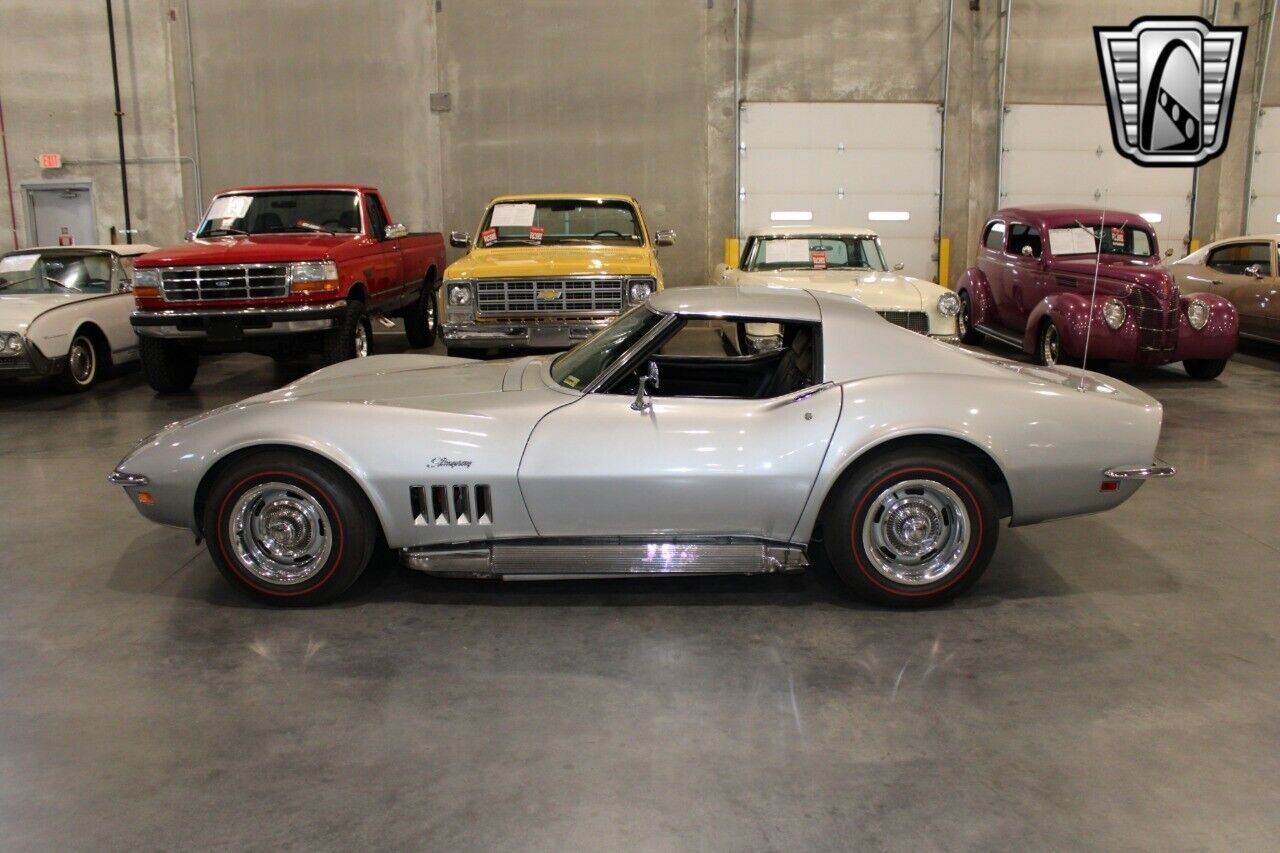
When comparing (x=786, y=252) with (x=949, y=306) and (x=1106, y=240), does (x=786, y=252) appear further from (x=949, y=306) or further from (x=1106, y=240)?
(x=1106, y=240)

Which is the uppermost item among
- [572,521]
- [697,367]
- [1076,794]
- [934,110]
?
[934,110]

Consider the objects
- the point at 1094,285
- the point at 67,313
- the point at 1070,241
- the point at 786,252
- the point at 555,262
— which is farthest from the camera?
the point at 1070,241

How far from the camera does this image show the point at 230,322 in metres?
8.88

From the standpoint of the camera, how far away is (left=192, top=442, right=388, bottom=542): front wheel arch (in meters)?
4.08

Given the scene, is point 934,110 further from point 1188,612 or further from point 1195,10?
point 1188,612

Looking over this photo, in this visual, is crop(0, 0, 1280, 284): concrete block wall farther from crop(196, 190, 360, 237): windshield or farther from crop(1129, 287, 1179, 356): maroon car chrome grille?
crop(1129, 287, 1179, 356): maroon car chrome grille

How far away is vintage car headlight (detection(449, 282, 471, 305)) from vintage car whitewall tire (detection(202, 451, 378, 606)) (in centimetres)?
515

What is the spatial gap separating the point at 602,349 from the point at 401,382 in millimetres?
942

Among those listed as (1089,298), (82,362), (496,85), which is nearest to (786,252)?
(1089,298)

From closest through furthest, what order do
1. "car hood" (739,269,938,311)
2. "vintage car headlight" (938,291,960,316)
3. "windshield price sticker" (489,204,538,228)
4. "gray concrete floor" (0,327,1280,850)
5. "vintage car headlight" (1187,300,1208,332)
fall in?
1. "gray concrete floor" (0,327,1280,850)
2. "vintage car headlight" (938,291,960,316)
3. "car hood" (739,269,938,311)
4. "vintage car headlight" (1187,300,1208,332)
5. "windshield price sticker" (489,204,538,228)

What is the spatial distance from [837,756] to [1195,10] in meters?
17.1

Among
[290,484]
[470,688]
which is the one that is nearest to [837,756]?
[470,688]

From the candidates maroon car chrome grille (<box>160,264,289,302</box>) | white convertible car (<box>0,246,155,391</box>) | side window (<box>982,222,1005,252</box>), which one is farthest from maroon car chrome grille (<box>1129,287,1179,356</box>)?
white convertible car (<box>0,246,155,391</box>)

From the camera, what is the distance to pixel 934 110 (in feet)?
52.3
